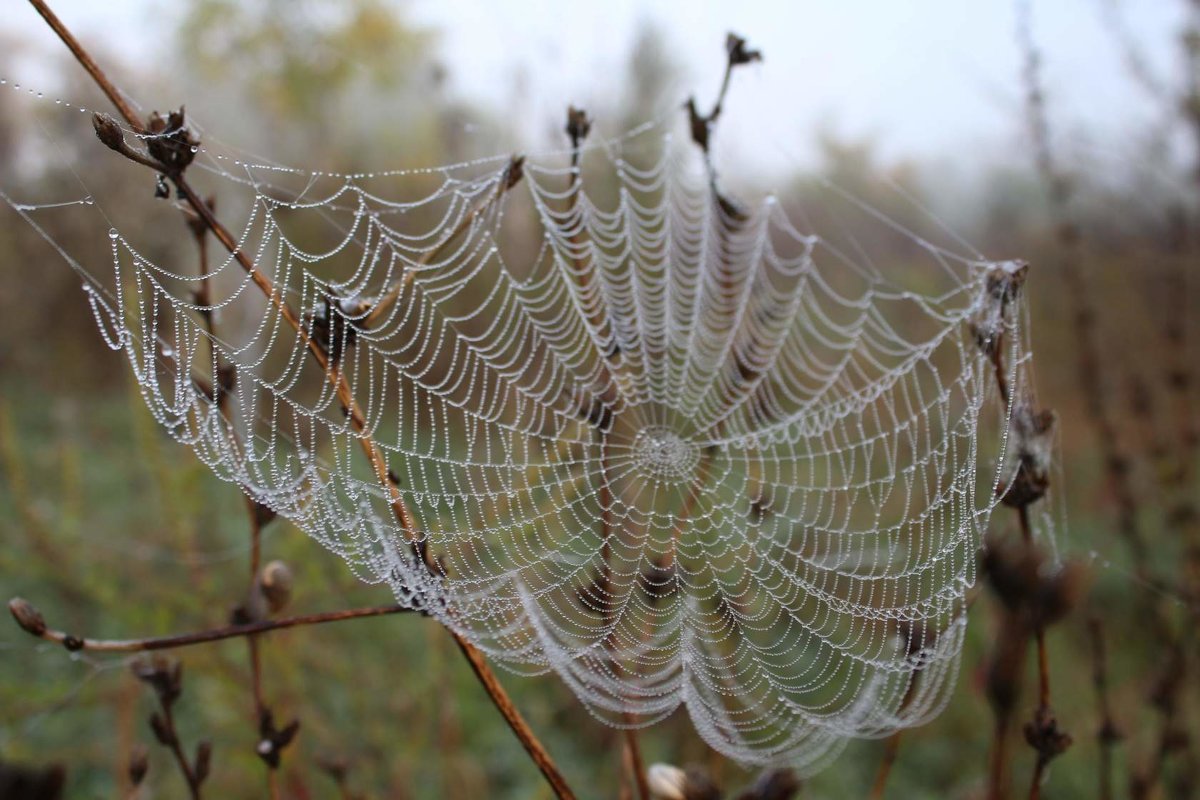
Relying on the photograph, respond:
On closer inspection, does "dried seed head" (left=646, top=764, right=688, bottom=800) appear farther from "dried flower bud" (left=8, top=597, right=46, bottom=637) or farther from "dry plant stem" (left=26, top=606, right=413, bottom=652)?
"dried flower bud" (left=8, top=597, right=46, bottom=637)

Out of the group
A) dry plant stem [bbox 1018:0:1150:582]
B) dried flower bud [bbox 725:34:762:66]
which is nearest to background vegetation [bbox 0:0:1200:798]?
dry plant stem [bbox 1018:0:1150:582]

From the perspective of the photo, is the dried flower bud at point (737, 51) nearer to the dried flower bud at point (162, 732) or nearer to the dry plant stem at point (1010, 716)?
the dry plant stem at point (1010, 716)

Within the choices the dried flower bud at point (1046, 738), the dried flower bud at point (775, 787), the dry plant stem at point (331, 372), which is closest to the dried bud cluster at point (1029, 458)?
the dried flower bud at point (1046, 738)

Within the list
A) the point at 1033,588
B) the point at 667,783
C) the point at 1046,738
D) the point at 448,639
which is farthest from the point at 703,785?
the point at 448,639

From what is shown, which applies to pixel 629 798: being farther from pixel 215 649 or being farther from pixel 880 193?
pixel 880 193

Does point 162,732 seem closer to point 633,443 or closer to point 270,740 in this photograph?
point 270,740

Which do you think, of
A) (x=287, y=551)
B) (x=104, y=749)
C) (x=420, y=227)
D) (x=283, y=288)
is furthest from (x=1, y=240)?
(x=283, y=288)
